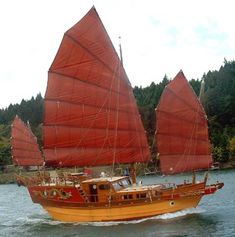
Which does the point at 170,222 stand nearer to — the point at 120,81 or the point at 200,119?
the point at 200,119

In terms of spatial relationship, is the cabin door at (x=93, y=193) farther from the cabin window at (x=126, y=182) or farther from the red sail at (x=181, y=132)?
the red sail at (x=181, y=132)

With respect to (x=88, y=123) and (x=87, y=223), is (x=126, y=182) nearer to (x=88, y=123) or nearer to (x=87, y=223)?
(x=87, y=223)

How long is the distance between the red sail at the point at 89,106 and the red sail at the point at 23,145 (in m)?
16.5

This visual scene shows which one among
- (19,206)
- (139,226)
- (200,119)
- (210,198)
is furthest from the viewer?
(19,206)

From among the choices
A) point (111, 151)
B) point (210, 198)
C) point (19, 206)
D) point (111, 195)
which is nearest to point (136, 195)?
point (111, 195)

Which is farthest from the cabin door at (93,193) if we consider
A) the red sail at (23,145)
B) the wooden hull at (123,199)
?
the red sail at (23,145)

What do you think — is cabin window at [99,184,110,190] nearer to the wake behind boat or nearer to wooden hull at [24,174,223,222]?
wooden hull at [24,174,223,222]

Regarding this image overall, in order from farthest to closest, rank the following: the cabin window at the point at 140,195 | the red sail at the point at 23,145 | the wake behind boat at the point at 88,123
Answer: the red sail at the point at 23,145 → the wake behind boat at the point at 88,123 → the cabin window at the point at 140,195

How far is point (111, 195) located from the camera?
33.6 metres

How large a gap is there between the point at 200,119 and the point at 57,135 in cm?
995

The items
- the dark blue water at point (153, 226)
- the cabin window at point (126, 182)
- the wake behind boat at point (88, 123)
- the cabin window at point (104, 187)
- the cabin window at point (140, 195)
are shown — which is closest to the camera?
the dark blue water at point (153, 226)

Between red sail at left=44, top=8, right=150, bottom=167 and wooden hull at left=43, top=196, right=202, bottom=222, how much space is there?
3434mm

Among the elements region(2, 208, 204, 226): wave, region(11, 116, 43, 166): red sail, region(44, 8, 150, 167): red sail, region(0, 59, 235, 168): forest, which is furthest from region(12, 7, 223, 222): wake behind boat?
region(0, 59, 235, 168): forest

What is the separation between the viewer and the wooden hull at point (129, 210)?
33.5 m
